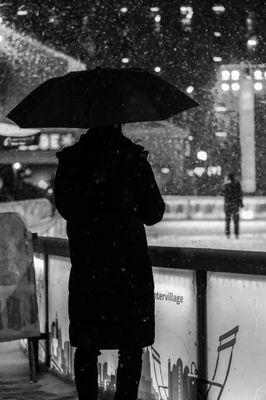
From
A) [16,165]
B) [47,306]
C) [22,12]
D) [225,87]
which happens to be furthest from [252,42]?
[47,306]

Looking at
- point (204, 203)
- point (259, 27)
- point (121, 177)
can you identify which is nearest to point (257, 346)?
point (121, 177)

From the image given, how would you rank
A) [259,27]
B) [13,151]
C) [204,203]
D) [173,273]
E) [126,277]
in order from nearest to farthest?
[126,277] → [173,273] → [204,203] → [13,151] → [259,27]

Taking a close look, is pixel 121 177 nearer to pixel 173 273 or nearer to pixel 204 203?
pixel 173 273

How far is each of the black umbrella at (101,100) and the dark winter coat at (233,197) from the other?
1865 centimetres

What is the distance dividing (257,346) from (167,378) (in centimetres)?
81

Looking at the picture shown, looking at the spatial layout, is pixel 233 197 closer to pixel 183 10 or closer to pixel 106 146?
pixel 106 146

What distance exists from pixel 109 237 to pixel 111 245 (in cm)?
4

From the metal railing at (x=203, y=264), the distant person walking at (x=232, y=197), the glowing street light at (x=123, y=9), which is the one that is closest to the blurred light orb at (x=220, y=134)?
the glowing street light at (x=123, y=9)

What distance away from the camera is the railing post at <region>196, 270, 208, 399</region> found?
15.0ft

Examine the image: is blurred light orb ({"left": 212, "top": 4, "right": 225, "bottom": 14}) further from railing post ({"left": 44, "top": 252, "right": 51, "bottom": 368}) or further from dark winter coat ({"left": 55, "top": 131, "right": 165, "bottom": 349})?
dark winter coat ({"left": 55, "top": 131, "right": 165, "bottom": 349})

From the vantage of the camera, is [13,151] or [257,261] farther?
[13,151]

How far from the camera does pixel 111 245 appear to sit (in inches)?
160

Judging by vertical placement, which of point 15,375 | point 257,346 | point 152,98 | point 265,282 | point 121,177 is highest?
point 152,98

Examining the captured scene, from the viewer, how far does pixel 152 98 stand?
438 centimetres
